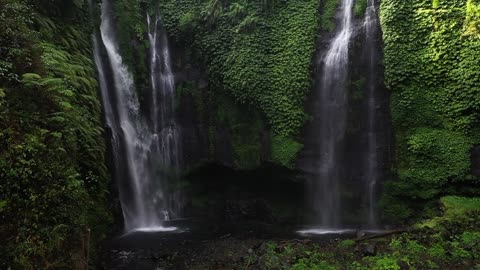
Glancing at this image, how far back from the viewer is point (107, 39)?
48.0ft

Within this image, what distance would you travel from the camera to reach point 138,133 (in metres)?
14.3

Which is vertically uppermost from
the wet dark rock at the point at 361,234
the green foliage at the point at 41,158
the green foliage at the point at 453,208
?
the green foliage at the point at 41,158

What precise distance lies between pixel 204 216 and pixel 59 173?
876 centimetres

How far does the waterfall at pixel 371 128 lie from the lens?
12.8m

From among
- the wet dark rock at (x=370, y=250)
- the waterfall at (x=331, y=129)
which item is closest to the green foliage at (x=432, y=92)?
the waterfall at (x=331, y=129)

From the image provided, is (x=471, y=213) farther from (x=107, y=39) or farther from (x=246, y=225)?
(x=107, y=39)

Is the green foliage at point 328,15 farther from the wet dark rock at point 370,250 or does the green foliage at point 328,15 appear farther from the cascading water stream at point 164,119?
the wet dark rock at point 370,250

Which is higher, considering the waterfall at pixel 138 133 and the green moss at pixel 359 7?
the green moss at pixel 359 7

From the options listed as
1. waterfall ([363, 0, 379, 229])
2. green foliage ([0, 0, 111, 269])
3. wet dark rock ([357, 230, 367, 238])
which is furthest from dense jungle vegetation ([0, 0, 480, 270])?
wet dark rock ([357, 230, 367, 238])

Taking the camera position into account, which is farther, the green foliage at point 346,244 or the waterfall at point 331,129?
the waterfall at point 331,129

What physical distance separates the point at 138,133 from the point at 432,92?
10047 mm

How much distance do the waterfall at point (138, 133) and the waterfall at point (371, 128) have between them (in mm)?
6974

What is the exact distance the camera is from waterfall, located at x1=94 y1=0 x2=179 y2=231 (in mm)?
13328

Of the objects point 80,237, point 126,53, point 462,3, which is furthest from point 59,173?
point 462,3
